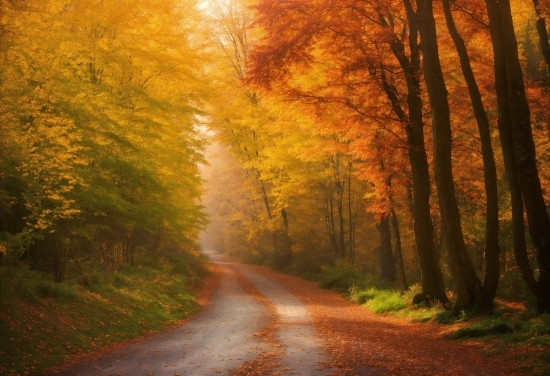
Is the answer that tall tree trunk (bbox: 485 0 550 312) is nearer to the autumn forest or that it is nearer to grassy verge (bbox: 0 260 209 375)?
the autumn forest

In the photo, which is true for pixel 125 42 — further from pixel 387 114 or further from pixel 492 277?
pixel 492 277

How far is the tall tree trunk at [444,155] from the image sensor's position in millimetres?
12531

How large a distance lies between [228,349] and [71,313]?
4372mm

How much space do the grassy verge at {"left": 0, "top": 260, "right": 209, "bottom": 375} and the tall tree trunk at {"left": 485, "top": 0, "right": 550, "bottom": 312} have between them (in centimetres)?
985

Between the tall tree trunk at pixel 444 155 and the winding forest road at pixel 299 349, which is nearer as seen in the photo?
the winding forest road at pixel 299 349

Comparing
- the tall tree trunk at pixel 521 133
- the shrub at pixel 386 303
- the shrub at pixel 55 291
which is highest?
the tall tree trunk at pixel 521 133

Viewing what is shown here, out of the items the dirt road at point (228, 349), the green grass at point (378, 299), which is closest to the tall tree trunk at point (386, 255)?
the green grass at point (378, 299)

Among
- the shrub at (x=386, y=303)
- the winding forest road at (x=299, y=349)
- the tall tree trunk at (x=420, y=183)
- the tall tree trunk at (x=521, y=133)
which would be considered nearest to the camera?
the winding forest road at (x=299, y=349)

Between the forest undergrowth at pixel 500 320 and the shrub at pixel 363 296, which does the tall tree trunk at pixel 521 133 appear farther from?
the shrub at pixel 363 296

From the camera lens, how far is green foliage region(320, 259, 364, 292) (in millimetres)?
24250

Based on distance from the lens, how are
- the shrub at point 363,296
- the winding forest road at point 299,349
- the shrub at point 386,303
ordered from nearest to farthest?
1. the winding forest road at point 299,349
2. the shrub at point 386,303
3. the shrub at point 363,296

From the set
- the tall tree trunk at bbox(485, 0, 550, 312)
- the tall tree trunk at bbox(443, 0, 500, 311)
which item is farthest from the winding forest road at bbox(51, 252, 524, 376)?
the tall tree trunk at bbox(485, 0, 550, 312)

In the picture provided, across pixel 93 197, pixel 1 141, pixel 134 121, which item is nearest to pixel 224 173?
pixel 134 121

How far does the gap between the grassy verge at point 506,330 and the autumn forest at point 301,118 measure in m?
0.48
